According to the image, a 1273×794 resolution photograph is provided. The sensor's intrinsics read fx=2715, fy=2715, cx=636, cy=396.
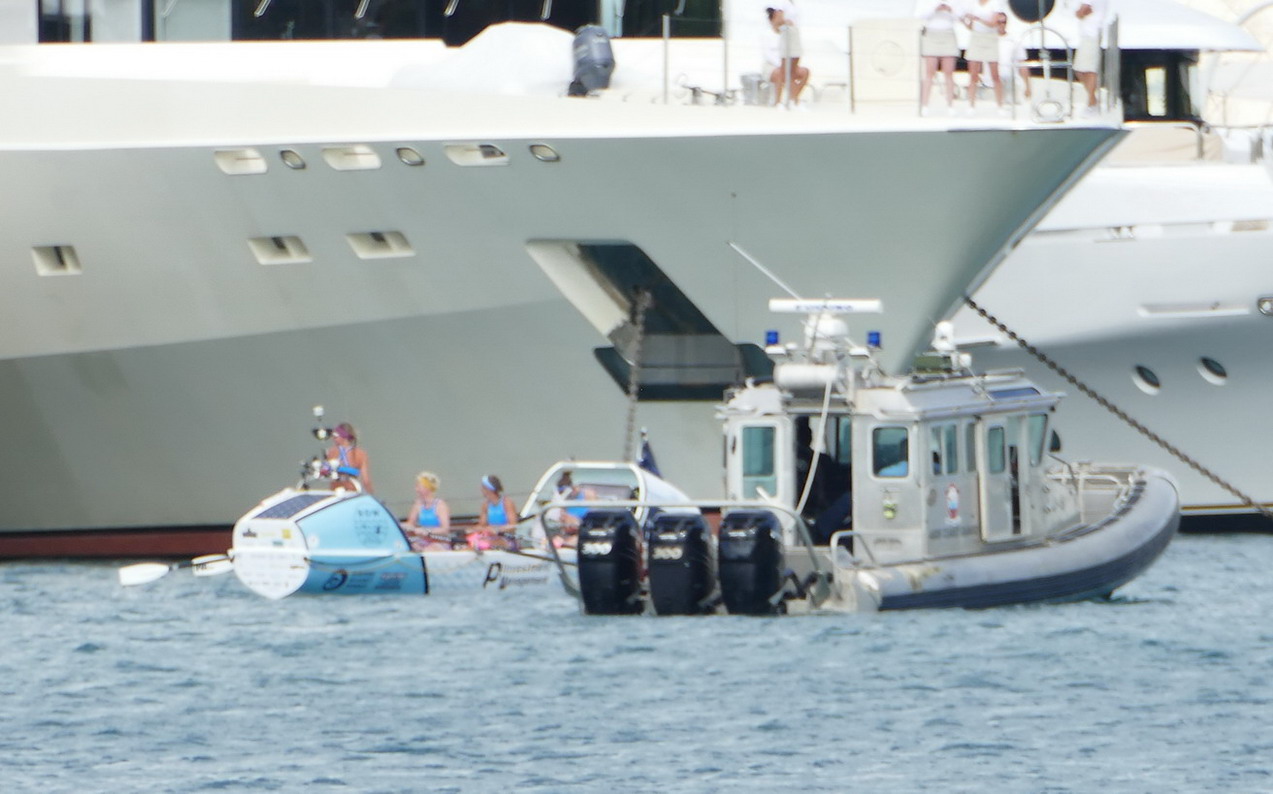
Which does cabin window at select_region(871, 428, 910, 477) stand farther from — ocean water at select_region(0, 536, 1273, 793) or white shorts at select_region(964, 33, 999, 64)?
white shorts at select_region(964, 33, 999, 64)

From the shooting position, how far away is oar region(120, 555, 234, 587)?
2178 centimetres

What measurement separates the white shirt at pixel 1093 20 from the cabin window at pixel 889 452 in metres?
5.48

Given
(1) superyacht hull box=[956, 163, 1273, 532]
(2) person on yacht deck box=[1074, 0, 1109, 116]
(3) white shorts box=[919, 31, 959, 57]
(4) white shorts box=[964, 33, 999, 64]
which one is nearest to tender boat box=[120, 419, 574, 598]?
(3) white shorts box=[919, 31, 959, 57]

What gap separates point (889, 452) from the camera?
18734 mm

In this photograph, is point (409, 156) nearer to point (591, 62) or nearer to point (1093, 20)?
point (591, 62)

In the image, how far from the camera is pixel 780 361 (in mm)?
19719

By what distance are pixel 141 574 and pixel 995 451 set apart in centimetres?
731

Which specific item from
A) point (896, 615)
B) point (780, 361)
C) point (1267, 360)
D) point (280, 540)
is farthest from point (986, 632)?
point (1267, 360)

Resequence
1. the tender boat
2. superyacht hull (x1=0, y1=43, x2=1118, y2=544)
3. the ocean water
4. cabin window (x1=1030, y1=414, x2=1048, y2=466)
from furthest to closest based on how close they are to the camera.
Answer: superyacht hull (x1=0, y1=43, x2=1118, y2=544)
the tender boat
cabin window (x1=1030, y1=414, x2=1048, y2=466)
the ocean water

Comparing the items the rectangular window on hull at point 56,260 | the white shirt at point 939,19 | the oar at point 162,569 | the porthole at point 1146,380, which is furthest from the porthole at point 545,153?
the porthole at point 1146,380

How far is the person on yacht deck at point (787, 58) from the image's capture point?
21625 mm

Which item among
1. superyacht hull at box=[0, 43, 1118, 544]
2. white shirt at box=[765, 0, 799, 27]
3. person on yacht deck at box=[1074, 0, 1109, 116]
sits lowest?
superyacht hull at box=[0, 43, 1118, 544]

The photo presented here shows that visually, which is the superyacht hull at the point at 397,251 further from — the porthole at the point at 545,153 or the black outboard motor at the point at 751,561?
the black outboard motor at the point at 751,561

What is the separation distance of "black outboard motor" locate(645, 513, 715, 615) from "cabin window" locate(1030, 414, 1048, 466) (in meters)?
2.82
